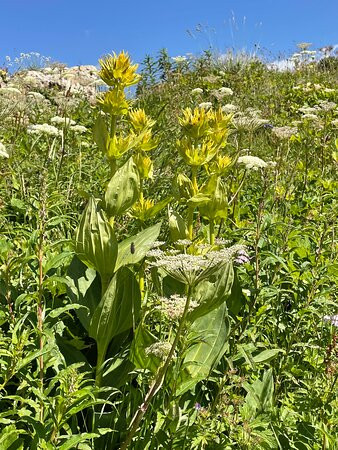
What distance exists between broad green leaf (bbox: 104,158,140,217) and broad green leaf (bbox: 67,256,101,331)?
34 centimetres

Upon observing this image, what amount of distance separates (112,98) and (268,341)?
136 centimetres

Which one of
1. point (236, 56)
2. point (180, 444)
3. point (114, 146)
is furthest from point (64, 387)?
point (236, 56)

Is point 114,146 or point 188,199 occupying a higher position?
point 114,146

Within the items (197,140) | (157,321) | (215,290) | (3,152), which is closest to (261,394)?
(215,290)

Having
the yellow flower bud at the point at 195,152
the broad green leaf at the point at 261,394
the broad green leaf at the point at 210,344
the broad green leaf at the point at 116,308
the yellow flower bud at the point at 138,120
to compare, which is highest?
the yellow flower bud at the point at 138,120

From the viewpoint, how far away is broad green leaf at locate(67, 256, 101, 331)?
2.44m

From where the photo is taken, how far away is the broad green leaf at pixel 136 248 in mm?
2383

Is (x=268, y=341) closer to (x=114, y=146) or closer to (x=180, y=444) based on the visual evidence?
(x=180, y=444)

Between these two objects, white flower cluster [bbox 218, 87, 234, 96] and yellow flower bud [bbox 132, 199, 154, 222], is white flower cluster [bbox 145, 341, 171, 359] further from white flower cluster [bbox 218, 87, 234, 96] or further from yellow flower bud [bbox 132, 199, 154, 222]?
white flower cluster [bbox 218, 87, 234, 96]

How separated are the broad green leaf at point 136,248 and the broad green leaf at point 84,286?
0.23 meters

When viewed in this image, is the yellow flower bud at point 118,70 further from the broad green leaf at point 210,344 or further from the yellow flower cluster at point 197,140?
the broad green leaf at point 210,344

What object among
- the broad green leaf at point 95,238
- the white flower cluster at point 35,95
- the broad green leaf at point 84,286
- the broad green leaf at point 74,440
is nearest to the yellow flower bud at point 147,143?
the broad green leaf at point 95,238

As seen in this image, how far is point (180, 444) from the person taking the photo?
184cm

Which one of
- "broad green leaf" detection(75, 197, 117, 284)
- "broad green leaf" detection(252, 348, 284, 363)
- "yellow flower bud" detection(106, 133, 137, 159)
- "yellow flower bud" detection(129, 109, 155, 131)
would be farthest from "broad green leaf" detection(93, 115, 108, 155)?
"broad green leaf" detection(252, 348, 284, 363)
